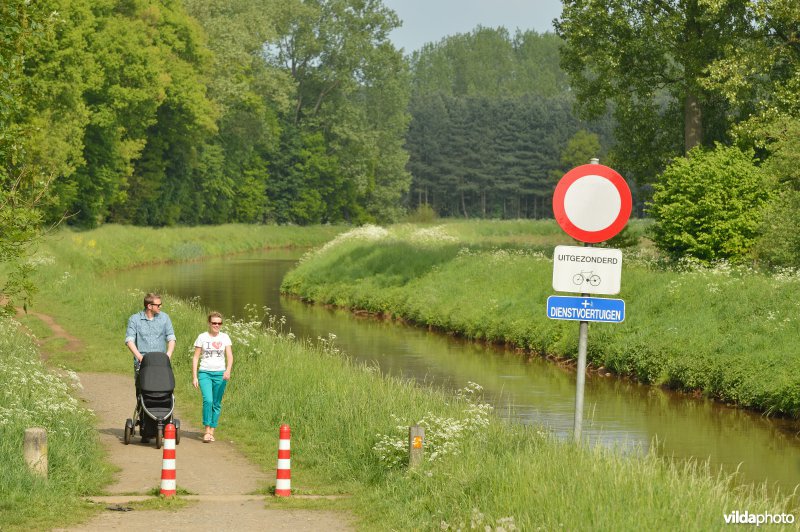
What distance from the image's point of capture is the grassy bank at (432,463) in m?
9.47

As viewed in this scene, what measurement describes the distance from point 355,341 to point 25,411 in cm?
1952

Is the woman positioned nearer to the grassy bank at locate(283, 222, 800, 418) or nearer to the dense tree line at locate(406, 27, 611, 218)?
the grassy bank at locate(283, 222, 800, 418)

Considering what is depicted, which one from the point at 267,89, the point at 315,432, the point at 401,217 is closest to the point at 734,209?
the point at 315,432

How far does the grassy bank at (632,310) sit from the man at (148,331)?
39.6ft

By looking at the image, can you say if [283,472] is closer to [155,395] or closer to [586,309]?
[155,395]

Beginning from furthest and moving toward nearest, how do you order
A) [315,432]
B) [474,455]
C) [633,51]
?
[633,51]
[315,432]
[474,455]

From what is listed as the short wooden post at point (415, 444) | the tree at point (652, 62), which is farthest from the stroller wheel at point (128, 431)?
the tree at point (652, 62)

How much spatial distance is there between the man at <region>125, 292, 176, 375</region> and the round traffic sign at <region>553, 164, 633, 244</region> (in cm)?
660

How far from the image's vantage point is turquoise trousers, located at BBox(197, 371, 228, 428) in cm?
1509

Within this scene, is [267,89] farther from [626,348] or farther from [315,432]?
[315,432]

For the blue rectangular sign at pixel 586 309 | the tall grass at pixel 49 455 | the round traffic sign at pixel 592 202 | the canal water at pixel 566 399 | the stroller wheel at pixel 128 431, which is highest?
the round traffic sign at pixel 592 202

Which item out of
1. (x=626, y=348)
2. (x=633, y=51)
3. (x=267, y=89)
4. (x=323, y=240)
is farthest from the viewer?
(x=323, y=240)

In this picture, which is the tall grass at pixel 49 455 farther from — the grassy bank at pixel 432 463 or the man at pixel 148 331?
the man at pixel 148 331

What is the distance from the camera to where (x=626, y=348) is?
26766mm
